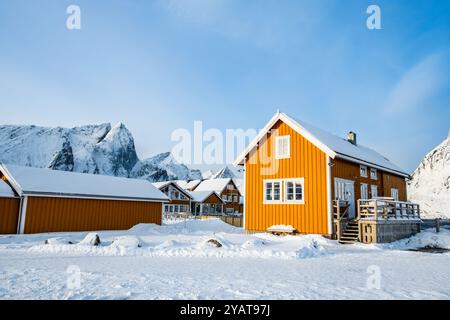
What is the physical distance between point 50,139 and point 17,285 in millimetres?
162291

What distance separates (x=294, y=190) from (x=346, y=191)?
11.0 feet

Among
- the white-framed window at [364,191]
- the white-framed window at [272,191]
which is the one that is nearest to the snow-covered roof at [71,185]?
the white-framed window at [272,191]

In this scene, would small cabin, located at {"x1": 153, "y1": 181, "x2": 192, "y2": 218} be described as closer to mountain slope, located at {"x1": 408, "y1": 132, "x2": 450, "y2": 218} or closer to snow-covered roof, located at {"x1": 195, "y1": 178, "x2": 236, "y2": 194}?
snow-covered roof, located at {"x1": 195, "y1": 178, "x2": 236, "y2": 194}

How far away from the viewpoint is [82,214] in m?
22.5

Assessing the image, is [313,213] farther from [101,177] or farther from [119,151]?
[119,151]

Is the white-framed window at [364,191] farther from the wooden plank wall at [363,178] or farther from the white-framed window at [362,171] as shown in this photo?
the white-framed window at [362,171]

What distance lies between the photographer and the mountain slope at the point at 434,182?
63625mm

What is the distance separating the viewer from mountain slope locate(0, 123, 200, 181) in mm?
137125

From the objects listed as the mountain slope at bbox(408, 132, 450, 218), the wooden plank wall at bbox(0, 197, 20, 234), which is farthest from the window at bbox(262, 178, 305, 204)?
the mountain slope at bbox(408, 132, 450, 218)

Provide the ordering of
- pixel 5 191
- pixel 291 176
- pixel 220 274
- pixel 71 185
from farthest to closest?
1. pixel 71 185
2. pixel 5 191
3. pixel 291 176
4. pixel 220 274

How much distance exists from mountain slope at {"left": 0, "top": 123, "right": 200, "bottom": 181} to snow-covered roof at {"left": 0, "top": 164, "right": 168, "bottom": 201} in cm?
11997

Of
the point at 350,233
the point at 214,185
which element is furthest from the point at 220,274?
the point at 214,185

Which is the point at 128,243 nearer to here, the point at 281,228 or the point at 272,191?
the point at 281,228
